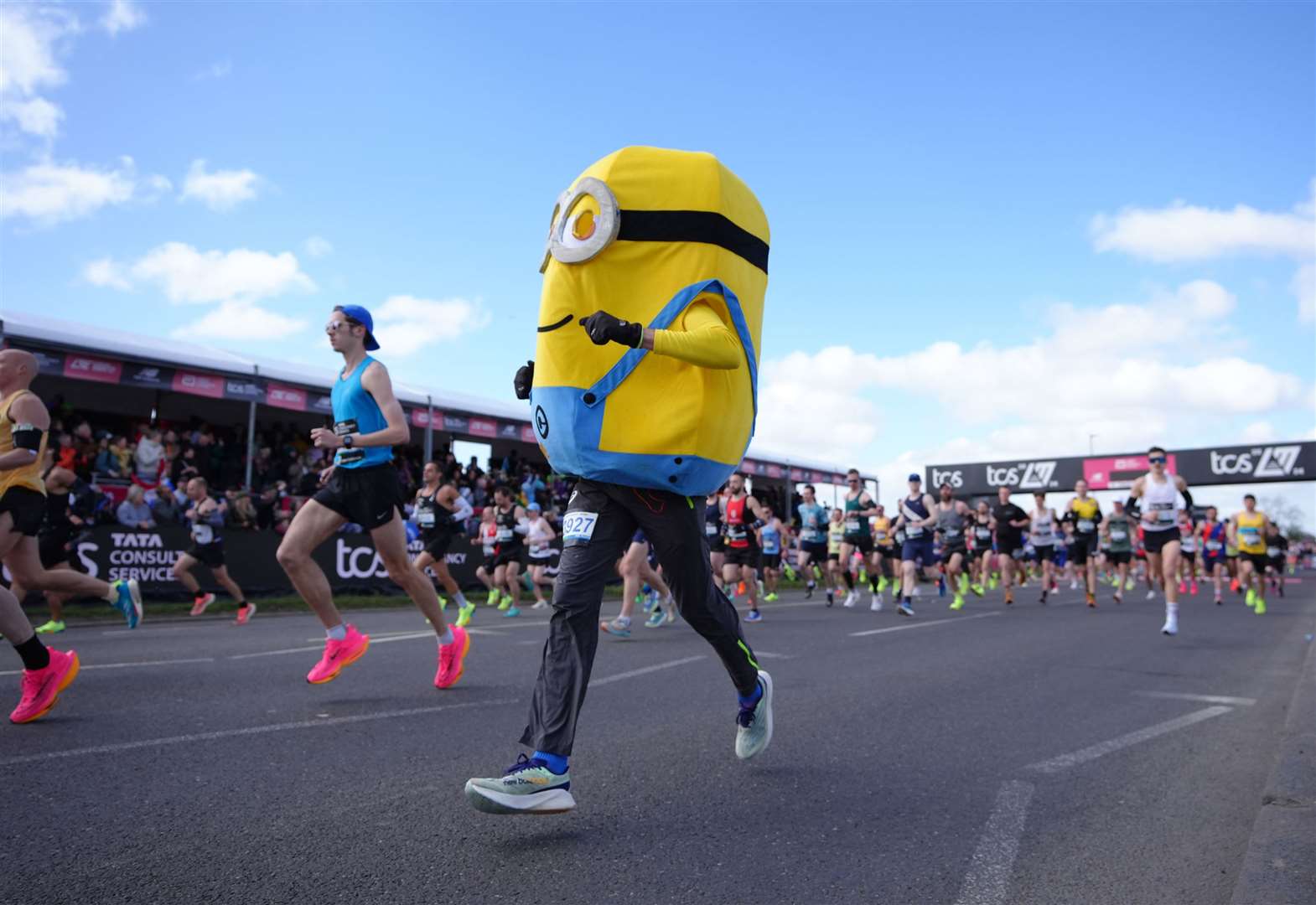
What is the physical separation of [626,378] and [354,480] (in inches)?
108

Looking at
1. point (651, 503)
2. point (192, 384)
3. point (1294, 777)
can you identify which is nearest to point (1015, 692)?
point (1294, 777)

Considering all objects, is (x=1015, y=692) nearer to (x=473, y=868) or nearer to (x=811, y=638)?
(x=811, y=638)

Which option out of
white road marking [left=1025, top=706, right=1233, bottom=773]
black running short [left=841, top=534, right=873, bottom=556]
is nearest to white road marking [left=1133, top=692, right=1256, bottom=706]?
white road marking [left=1025, top=706, right=1233, bottom=773]

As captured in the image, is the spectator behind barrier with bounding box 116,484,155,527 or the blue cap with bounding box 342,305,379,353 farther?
the spectator behind barrier with bounding box 116,484,155,527

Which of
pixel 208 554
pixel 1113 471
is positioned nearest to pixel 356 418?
pixel 208 554

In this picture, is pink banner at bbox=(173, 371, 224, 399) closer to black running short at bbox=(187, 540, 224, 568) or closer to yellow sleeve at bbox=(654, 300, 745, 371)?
black running short at bbox=(187, 540, 224, 568)

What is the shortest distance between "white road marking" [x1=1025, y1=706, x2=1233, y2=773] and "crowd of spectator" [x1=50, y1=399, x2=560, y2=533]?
24.9ft

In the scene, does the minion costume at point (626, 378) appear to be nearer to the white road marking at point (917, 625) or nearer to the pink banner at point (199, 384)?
the white road marking at point (917, 625)

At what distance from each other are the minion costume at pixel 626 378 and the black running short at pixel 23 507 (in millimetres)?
3466

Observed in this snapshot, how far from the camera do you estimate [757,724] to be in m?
3.62

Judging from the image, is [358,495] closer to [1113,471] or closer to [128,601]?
[128,601]

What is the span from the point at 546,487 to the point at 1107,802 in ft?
68.5

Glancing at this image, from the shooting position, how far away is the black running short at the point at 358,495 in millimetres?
5082

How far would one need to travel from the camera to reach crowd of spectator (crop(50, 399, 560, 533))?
14117 mm
